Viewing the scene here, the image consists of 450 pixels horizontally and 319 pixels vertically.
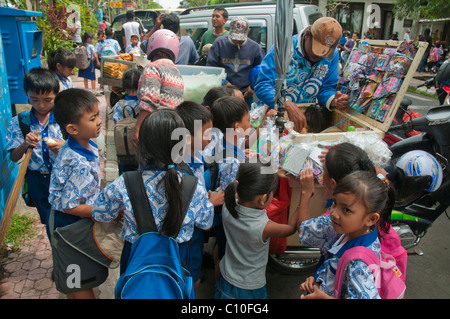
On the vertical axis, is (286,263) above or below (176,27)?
below

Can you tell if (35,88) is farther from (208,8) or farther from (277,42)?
(208,8)

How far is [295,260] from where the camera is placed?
2.83 metres

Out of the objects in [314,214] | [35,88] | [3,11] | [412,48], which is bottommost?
[314,214]

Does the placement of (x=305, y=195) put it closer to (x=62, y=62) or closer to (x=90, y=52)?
(x=62, y=62)

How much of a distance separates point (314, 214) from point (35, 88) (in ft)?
7.21

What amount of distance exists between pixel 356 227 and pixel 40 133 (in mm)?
2178

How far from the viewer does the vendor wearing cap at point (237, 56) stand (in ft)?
14.0

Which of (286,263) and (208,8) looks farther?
(208,8)

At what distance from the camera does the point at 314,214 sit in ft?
8.29

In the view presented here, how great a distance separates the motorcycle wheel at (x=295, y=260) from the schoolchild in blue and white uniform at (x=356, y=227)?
3.13ft

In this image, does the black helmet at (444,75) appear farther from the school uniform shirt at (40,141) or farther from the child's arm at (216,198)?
the school uniform shirt at (40,141)

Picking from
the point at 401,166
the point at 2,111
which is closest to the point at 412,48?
the point at 401,166

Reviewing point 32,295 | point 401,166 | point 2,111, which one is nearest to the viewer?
point 32,295

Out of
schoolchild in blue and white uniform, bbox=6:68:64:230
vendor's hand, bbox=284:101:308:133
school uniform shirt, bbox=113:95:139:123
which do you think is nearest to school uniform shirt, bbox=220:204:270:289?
vendor's hand, bbox=284:101:308:133
